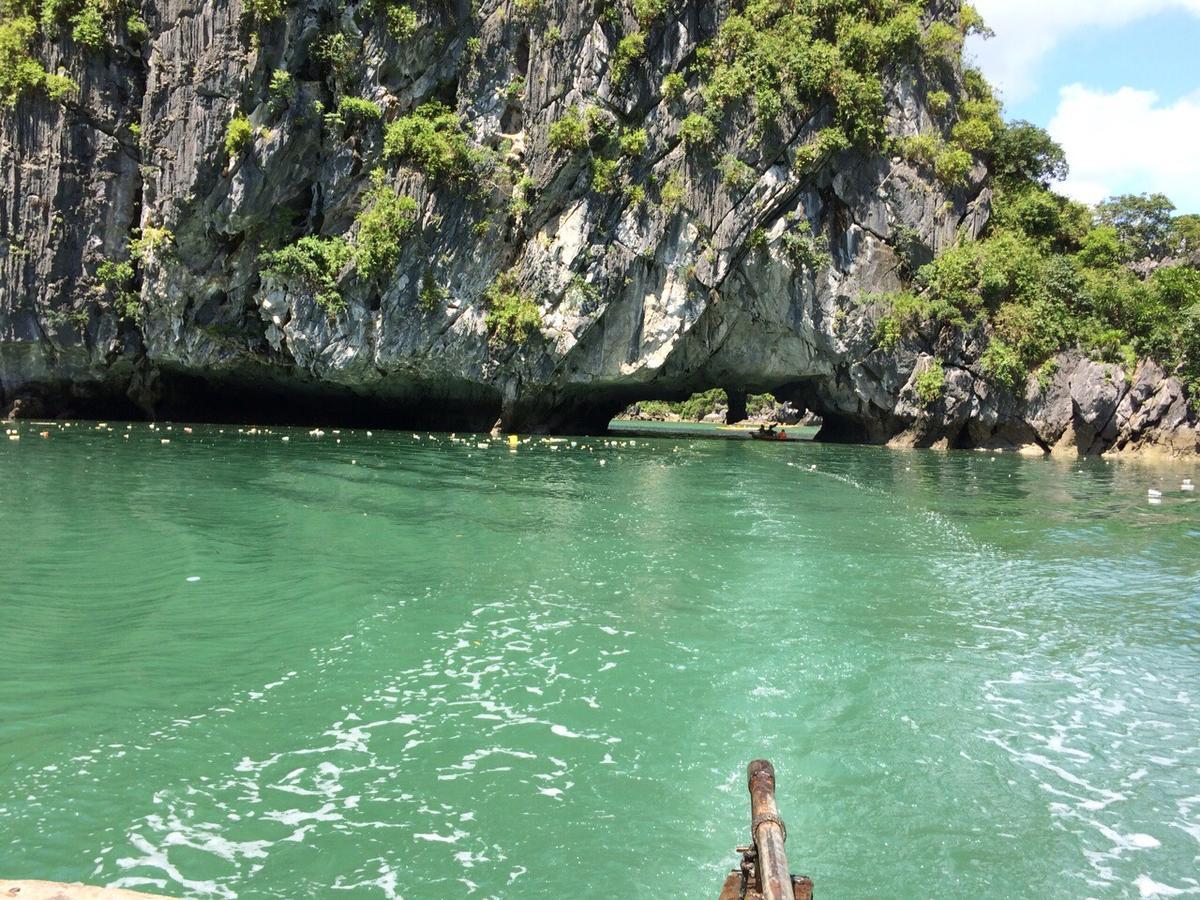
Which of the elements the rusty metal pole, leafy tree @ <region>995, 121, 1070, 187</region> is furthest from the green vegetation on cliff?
the rusty metal pole

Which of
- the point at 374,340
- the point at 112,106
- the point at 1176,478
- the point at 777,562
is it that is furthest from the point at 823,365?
the point at 112,106

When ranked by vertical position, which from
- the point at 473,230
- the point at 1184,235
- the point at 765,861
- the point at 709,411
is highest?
the point at 1184,235

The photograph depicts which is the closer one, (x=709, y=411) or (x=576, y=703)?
(x=576, y=703)

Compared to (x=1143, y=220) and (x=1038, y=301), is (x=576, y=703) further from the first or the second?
(x=1143, y=220)

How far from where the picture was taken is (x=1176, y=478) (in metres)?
23.0

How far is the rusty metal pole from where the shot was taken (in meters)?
2.60

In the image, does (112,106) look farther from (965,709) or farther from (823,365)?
(965,709)

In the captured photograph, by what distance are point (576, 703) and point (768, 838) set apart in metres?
3.45

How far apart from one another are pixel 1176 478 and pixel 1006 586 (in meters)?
17.5

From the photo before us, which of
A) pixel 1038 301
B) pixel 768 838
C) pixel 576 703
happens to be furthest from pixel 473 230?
pixel 768 838

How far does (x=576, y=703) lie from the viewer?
6.15 metres

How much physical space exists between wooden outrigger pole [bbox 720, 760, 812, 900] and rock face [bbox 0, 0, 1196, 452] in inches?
1053

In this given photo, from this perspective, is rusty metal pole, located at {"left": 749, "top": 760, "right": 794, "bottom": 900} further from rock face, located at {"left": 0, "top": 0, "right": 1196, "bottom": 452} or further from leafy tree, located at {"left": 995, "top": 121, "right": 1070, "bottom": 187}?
leafy tree, located at {"left": 995, "top": 121, "right": 1070, "bottom": 187}

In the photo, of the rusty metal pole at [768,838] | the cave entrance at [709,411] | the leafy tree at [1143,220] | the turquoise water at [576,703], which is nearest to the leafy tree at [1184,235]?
the leafy tree at [1143,220]
